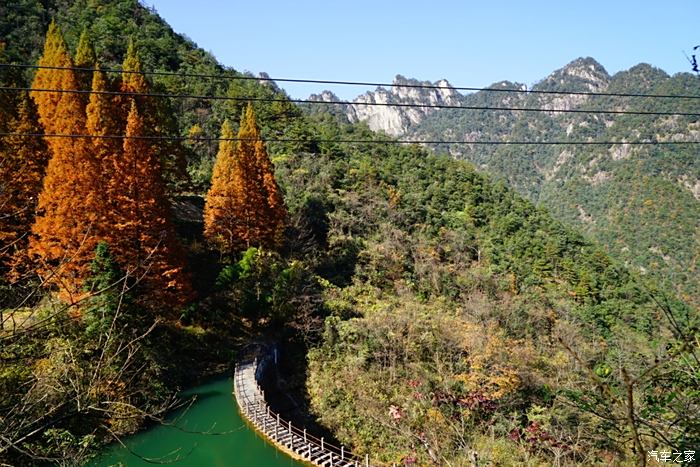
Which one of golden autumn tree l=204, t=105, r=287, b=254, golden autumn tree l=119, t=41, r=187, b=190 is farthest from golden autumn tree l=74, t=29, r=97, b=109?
golden autumn tree l=204, t=105, r=287, b=254

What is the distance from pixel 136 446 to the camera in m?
13.0

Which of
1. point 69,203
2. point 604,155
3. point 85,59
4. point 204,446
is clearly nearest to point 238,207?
point 69,203

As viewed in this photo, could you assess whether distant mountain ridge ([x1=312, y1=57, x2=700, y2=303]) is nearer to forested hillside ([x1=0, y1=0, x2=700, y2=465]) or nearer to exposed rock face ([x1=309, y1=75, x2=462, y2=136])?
exposed rock face ([x1=309, y1=75, x2=462, y2=136])

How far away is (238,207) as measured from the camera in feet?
72.1

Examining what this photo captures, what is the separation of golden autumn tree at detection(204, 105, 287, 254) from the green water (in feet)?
28.4

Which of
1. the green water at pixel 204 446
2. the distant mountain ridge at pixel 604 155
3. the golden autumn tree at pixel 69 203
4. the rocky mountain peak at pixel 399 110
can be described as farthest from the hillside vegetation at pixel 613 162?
the golden autumn tree at pixel 69 203

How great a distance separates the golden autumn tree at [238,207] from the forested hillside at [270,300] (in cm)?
10

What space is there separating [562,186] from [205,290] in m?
120

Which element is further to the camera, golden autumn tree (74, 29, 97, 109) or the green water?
golden autumn tree (74, 29, 97, 109)

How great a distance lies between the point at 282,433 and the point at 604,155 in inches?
4823

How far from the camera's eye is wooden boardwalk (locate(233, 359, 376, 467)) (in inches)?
501

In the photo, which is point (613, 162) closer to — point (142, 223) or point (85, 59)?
point (85, 59)

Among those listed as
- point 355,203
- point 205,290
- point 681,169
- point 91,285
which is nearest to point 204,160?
point 355,203

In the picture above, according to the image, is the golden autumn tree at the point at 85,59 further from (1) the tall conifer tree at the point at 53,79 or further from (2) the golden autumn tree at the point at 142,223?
(2) the golden autumn tree at the point at 142,223
